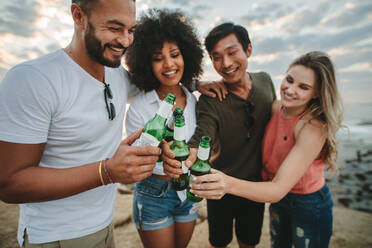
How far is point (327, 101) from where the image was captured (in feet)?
6.81

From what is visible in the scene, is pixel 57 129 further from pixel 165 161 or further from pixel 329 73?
pixel 329 73

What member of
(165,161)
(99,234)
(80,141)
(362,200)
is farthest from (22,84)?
(362,200)

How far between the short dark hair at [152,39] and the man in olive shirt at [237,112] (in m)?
0.37

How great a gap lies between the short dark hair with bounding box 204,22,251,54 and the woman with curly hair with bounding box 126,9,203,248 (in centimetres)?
30

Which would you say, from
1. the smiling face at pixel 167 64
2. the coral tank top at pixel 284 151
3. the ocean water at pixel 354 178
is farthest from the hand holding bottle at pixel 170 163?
the ocean water at pixel 354 178

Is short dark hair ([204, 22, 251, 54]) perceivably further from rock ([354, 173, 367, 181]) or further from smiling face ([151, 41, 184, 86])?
rock ([354, 173, 367, 181])

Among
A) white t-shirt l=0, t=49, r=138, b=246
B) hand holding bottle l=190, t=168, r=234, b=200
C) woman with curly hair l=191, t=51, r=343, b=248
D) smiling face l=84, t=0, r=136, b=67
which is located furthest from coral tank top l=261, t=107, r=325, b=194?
smiling face l=84, t=0, r=136, b=67

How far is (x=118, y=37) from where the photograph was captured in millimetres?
1754

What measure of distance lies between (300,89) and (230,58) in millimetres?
958

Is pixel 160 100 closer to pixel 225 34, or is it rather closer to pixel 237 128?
pixel 237 128

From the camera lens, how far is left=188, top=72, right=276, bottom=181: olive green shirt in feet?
7.89

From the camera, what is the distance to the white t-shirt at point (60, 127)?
1.28m

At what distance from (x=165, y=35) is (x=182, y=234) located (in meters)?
2.62

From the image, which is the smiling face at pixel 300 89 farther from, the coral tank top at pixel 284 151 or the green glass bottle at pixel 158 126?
the green glass bottle at pixel 158 126
